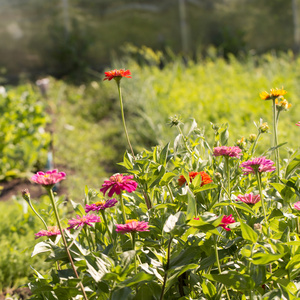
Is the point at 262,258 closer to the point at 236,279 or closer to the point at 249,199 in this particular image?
the point at 236,279

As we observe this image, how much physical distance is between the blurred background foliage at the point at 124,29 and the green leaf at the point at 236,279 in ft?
24.6

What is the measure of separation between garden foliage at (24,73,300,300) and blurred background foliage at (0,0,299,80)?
7.22m

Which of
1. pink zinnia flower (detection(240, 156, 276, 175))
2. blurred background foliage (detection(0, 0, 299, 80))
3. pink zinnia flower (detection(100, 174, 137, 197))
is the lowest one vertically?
blurred background foliage (detection(0, 0, 299, 80))

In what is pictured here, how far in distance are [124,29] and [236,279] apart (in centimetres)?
907

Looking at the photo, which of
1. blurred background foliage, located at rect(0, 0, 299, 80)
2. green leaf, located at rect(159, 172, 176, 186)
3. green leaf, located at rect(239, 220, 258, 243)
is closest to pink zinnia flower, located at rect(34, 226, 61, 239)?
green leaf, located at rect(159, 172, 176, 186)

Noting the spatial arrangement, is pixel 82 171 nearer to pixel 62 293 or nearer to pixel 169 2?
pixel 62 293

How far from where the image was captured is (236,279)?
0.82 metres

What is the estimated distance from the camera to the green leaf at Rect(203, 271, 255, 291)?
2.64ft

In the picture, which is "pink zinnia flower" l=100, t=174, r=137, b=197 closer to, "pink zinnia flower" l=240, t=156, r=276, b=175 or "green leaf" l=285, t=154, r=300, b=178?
"pink zinnia flower" l=240, t=156, r=276, b=175

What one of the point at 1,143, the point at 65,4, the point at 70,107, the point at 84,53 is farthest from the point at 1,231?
the point at 65,4

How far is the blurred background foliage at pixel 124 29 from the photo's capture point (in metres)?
8.66

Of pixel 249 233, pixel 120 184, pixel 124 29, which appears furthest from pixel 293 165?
pixel 124 29

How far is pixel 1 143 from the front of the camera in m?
3.45

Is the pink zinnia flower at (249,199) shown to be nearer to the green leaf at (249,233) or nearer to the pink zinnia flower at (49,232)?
the green leaf at (249,233)
